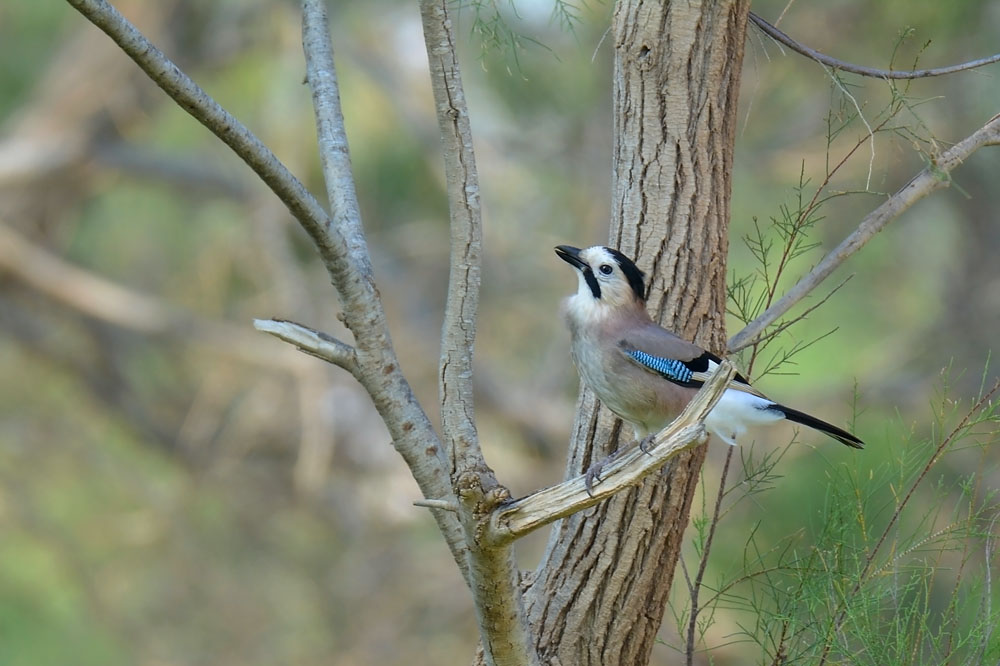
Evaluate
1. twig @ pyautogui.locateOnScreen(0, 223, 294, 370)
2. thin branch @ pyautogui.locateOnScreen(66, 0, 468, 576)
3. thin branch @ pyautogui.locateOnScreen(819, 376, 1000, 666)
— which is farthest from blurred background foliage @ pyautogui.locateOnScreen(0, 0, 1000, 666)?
thin branch @ pyautogui.locateOnScreen(66, 0, 468, 576)

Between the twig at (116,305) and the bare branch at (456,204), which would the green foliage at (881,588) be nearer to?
the bare branch at (456,204)

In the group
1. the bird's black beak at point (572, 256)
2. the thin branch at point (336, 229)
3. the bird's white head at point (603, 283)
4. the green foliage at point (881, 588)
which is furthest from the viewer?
the bird's black beak at point (572, 256)

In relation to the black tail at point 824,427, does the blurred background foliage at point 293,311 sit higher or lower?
higher

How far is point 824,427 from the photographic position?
9.33 feet

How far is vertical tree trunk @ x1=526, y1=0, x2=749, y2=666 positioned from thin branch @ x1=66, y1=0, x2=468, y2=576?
1.18 ft

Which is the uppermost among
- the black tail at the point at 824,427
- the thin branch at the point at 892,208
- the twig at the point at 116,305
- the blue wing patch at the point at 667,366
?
the twig at the point at 116,305

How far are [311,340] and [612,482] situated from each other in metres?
0.69

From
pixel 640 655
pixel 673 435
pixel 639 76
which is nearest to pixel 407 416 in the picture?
pixel 673 435

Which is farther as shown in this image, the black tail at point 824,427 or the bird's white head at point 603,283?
the bird's white head at point 603,283

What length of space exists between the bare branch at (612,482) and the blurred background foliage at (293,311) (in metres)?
4.47

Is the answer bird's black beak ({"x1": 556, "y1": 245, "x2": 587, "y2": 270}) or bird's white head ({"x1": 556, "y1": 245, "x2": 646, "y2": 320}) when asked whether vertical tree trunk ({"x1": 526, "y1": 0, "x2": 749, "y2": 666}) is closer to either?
bird's white head ({"x1": 556, "y1": 245, "x2": 646, "y2": 320})

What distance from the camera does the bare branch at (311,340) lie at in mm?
2271

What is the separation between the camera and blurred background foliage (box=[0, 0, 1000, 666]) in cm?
742

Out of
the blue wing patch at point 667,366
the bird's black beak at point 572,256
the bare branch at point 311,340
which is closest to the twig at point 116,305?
the bird's black beak at point 572,256
